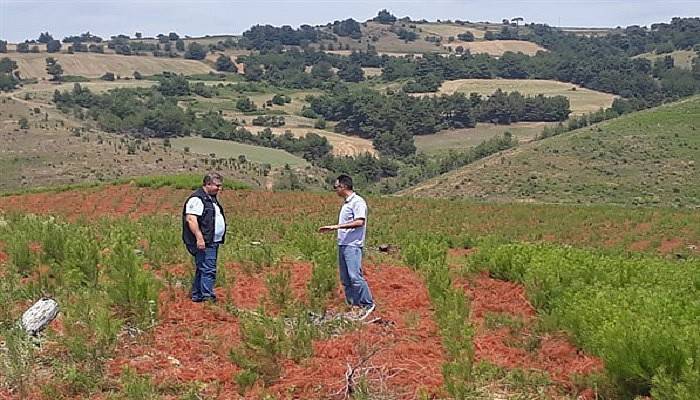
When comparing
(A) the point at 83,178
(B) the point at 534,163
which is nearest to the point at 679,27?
(B) the point at 534,163

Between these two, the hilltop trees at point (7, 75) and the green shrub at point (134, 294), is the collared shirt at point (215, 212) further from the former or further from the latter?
the hilltop trees at point (7, 75)

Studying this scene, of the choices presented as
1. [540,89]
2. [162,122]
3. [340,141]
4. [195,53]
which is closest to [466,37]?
[195,53]

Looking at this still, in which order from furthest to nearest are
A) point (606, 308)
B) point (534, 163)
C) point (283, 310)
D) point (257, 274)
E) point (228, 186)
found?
point (534, 163), point (228, 186), point (257, 274), point (283, 310), point (606, 308)

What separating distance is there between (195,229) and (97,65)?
437 ft

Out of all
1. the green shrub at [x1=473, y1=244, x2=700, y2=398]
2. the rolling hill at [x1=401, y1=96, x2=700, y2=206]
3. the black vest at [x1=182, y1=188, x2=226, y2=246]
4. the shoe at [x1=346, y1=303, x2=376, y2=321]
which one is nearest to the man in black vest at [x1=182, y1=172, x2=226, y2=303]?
the black vest at [x1=182, y1=188, x2=226, y2=246]

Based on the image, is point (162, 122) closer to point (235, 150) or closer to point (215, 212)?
point (235, 150)

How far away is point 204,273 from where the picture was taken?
856 centimetres

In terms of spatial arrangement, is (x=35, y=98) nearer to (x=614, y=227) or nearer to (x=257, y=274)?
(x=614, y=227)

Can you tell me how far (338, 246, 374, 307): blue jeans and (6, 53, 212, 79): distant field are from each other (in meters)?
124

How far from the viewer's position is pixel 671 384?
5281 mm

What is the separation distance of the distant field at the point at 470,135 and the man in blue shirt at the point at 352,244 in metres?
89.1

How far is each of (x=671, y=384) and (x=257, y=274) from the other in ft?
20.1

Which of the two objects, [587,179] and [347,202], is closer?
[347,202]

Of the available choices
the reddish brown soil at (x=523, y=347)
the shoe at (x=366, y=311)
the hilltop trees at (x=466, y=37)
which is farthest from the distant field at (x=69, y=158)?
the hilltop trees at (x=466, y=37)
